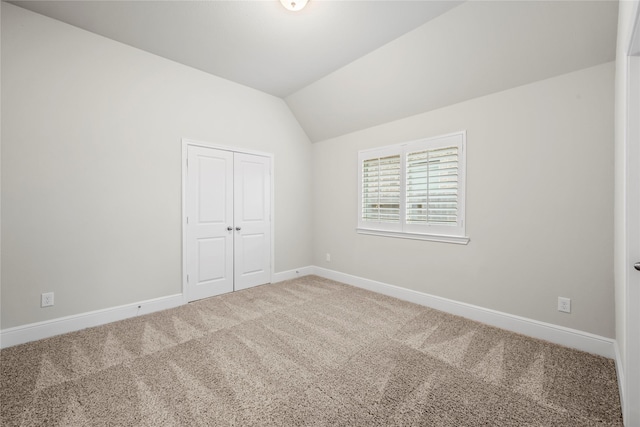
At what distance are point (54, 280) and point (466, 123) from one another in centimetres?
452

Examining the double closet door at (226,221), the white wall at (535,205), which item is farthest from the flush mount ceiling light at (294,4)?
the double closet door at (226,221)

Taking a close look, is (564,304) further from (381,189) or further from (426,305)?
(381,189)

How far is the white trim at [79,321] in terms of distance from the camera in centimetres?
241

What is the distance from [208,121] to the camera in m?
3.60

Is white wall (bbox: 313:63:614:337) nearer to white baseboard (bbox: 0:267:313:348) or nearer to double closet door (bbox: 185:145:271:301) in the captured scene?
double closet door (bbox: 185:145:271:301)

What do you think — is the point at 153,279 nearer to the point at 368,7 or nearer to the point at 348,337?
the point at 348,337

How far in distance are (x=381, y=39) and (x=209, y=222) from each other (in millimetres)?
3015

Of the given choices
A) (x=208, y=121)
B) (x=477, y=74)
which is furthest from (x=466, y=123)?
(x=208, y=121)

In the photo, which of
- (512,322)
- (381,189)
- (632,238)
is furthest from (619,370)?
(381,189)

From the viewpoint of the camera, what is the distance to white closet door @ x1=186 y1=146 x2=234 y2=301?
137 inches

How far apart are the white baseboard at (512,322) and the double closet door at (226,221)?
184 cm

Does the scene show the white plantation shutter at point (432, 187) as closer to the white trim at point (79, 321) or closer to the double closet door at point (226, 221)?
the double closet door at point (226, 221)

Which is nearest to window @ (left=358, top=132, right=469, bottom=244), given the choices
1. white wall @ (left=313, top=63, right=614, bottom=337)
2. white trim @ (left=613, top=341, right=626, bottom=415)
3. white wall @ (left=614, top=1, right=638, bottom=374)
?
white wall @ (left=313, top=63, right=614, bottom=337)

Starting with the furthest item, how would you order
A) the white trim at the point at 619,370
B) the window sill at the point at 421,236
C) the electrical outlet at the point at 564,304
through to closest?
1. the window sill at the point at 421,236
2. the electrical outlet at the point at 564,304
3. the white trim at the point at 619,370
